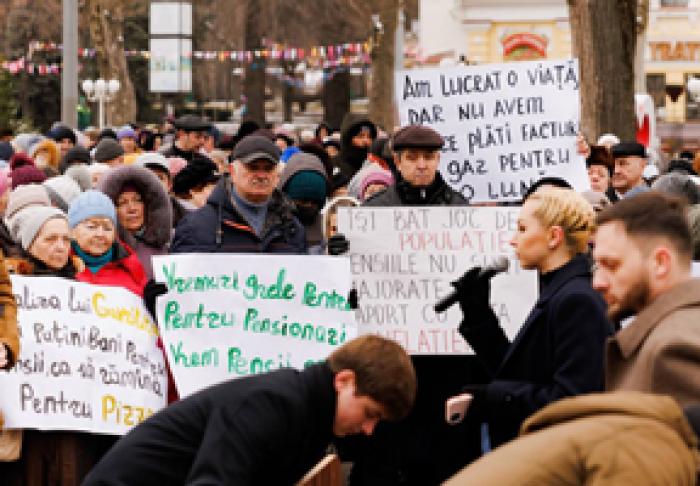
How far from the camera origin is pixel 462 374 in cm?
748

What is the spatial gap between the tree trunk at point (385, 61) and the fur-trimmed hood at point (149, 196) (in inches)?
1292

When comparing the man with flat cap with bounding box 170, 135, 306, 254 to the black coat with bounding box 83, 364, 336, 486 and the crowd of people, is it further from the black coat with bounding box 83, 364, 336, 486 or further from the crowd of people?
the black coat with bounding box 83, 364, 336, 486

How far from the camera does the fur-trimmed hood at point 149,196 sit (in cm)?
804

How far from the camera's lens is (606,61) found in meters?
18.6

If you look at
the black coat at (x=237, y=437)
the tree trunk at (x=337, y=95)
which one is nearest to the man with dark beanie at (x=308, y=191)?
the black coat at (x=237, y=437)

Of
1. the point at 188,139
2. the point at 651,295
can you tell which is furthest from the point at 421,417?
the point at 188,139

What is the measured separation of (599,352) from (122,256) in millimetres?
2841

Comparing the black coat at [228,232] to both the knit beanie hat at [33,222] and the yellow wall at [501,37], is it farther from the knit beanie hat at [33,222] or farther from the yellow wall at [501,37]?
the yellow wall at [501,37]

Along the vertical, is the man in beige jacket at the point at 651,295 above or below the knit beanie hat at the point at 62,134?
below

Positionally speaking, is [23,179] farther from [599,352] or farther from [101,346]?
[599,352]

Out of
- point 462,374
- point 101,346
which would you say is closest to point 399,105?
point 462,374

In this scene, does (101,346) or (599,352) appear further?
(101,346)

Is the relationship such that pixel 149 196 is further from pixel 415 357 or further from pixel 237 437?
pixel 237 437

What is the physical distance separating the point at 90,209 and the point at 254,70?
Result: 149 ft
